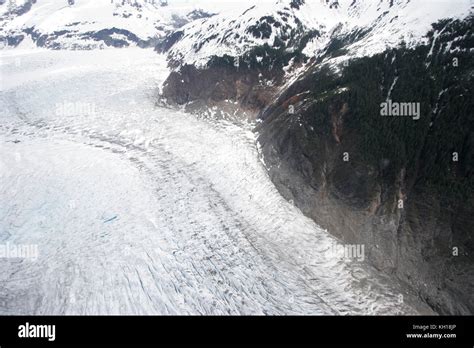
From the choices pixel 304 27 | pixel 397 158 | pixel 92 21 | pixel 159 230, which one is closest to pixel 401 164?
pixel 397 158

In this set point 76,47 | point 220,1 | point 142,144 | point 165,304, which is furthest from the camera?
point 220,1

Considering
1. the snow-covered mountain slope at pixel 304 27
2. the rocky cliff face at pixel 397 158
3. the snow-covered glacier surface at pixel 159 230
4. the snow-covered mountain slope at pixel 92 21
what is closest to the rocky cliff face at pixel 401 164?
the rocky cliff face at pixel 397 158

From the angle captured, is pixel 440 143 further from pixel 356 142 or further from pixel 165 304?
pixel 165 304

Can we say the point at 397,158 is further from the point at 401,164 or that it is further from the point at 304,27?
the point at 304,27

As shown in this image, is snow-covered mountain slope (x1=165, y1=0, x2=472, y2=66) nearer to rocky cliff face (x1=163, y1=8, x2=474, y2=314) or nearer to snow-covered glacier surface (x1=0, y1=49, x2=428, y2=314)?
rocky cliff face (x1=163, y1=8, x2=474, y2=314)

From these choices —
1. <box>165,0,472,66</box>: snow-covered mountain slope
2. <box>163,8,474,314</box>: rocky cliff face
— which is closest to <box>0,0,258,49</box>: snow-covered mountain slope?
<box>165,0,472,66</box>: snow-covered mountain slope

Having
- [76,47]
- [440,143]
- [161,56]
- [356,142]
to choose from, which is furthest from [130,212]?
[76,47]

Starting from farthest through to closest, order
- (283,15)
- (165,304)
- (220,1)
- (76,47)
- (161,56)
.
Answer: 1. (220,1)
2. (76,47)
3. (161,56)
4. (283,15)
5. (165,304)
